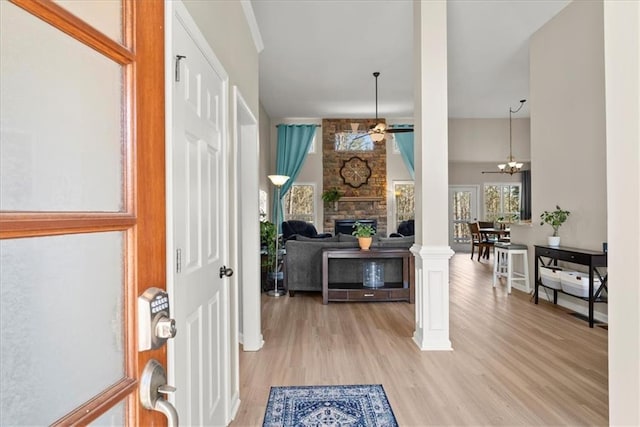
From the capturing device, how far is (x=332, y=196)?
9.12 meters

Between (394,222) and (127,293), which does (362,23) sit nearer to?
(127,293)

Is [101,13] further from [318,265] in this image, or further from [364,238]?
[318,265]

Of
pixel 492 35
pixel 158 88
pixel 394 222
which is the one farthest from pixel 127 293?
pixel 394 222

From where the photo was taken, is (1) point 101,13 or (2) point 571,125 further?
(2) point 571,125

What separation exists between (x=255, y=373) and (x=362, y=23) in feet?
13.7

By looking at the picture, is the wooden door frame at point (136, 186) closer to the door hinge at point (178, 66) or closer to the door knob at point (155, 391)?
the door knob at point (155, 391)

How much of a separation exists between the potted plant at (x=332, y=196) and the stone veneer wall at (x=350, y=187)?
100 millimetres

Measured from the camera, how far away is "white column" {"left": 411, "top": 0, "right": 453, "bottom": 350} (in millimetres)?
3189

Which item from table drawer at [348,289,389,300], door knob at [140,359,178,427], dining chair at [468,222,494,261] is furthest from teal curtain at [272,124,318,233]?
door knob at [140,359,178,427]

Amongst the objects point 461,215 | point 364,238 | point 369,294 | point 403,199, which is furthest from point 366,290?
point 461,215

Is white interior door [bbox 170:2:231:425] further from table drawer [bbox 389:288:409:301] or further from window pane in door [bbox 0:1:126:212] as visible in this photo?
table drawer [bbox 389:288:409:301]

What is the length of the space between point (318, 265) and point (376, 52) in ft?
10.9

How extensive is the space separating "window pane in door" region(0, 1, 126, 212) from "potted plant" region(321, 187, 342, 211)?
853 centimetres

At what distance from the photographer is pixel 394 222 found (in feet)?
31.2
